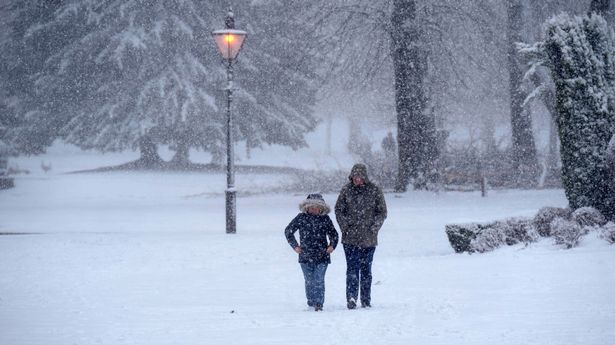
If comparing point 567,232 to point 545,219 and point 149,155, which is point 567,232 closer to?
point 545,219

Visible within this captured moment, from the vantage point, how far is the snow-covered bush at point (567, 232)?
41.8 ft

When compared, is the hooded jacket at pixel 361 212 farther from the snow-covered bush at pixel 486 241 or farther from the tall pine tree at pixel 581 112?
the tall pine tree at pixel 581 112

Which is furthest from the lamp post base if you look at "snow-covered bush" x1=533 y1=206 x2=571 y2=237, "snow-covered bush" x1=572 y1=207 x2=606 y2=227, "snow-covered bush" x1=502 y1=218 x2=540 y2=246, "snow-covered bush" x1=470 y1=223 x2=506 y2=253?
"snow-covered bush" x1=572 y1=207 x2=606 y2=227

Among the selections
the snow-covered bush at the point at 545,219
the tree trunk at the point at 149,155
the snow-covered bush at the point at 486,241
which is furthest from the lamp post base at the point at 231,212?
the tree trunk at the point at 149,155

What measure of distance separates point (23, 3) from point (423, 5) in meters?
30.1

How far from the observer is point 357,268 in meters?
9.08

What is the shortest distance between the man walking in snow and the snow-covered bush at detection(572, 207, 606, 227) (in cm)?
572

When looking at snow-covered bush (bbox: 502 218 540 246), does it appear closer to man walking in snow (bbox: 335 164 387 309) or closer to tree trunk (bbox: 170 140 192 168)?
man walking in snow (bbox: 335 164 387 309)

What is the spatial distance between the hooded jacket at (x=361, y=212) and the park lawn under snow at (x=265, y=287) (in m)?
0.79

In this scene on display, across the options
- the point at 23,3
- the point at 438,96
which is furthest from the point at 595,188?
the point at 23,3

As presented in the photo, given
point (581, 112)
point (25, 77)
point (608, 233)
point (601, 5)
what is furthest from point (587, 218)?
point (25, 77)

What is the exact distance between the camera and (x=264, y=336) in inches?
301

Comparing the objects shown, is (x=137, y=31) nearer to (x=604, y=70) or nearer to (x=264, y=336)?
(x=604, y=70)

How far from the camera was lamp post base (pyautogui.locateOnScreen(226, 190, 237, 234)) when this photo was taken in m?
16.9
